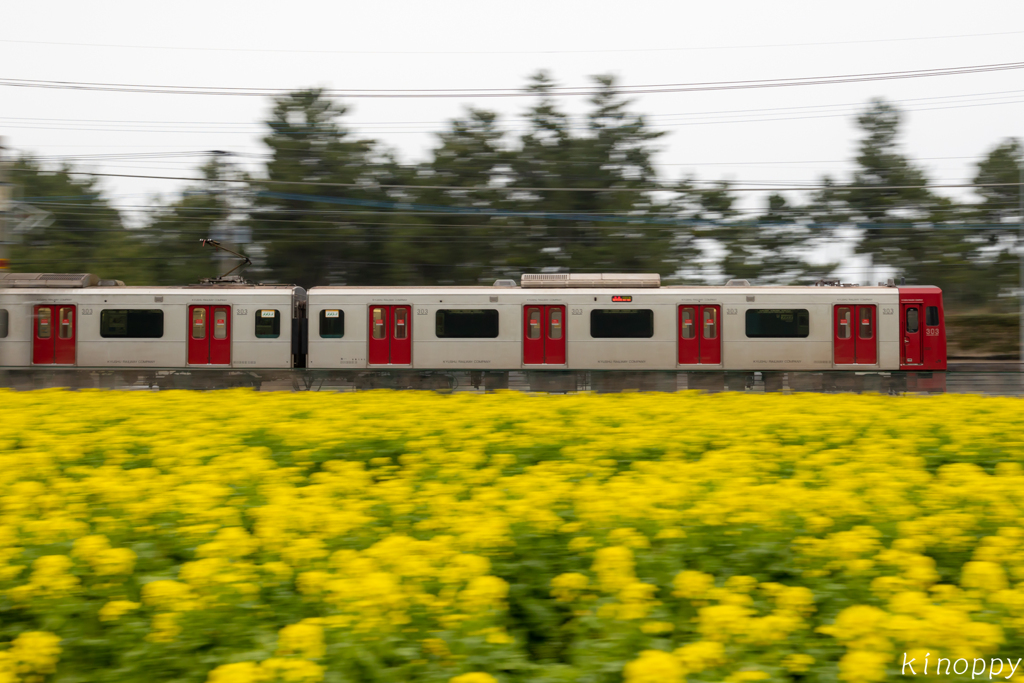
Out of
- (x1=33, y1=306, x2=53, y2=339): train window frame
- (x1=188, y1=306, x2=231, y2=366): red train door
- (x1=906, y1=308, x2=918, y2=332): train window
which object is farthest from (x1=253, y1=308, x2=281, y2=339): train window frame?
(x1=906, y1=308, x2=918, y2=332): train window

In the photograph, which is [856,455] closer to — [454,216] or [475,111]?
[454,216]

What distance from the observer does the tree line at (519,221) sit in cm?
3750

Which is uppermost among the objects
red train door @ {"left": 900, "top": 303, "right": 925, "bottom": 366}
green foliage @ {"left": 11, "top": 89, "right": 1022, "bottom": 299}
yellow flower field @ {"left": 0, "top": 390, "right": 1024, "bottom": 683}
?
green foliage @ {"left": 11, "top": 89, "right": 1022, "bottom": 299}

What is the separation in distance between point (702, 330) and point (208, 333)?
13235 millimetres

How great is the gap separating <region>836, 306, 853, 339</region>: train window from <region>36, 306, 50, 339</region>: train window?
2115 centimetres

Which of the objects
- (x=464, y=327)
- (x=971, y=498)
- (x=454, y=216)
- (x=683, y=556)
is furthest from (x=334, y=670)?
(x=454, y=216)

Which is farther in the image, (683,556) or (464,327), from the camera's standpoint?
(464,327)

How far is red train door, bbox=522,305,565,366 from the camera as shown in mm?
21359

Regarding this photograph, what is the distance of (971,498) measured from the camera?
4.55 m

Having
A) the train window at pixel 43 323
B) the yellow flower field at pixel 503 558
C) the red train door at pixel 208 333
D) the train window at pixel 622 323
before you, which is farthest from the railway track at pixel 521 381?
the yellow flower field at pixel 503 558

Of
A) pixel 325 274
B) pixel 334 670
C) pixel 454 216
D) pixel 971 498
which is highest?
pixel 454 216

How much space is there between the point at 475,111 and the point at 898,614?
133 ft

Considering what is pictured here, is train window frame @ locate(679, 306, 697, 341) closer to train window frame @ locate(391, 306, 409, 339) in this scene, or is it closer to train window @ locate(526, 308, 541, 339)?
train window @ locate(526, 308, 541, 339)

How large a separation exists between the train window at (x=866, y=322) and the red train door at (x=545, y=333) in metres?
7.79
